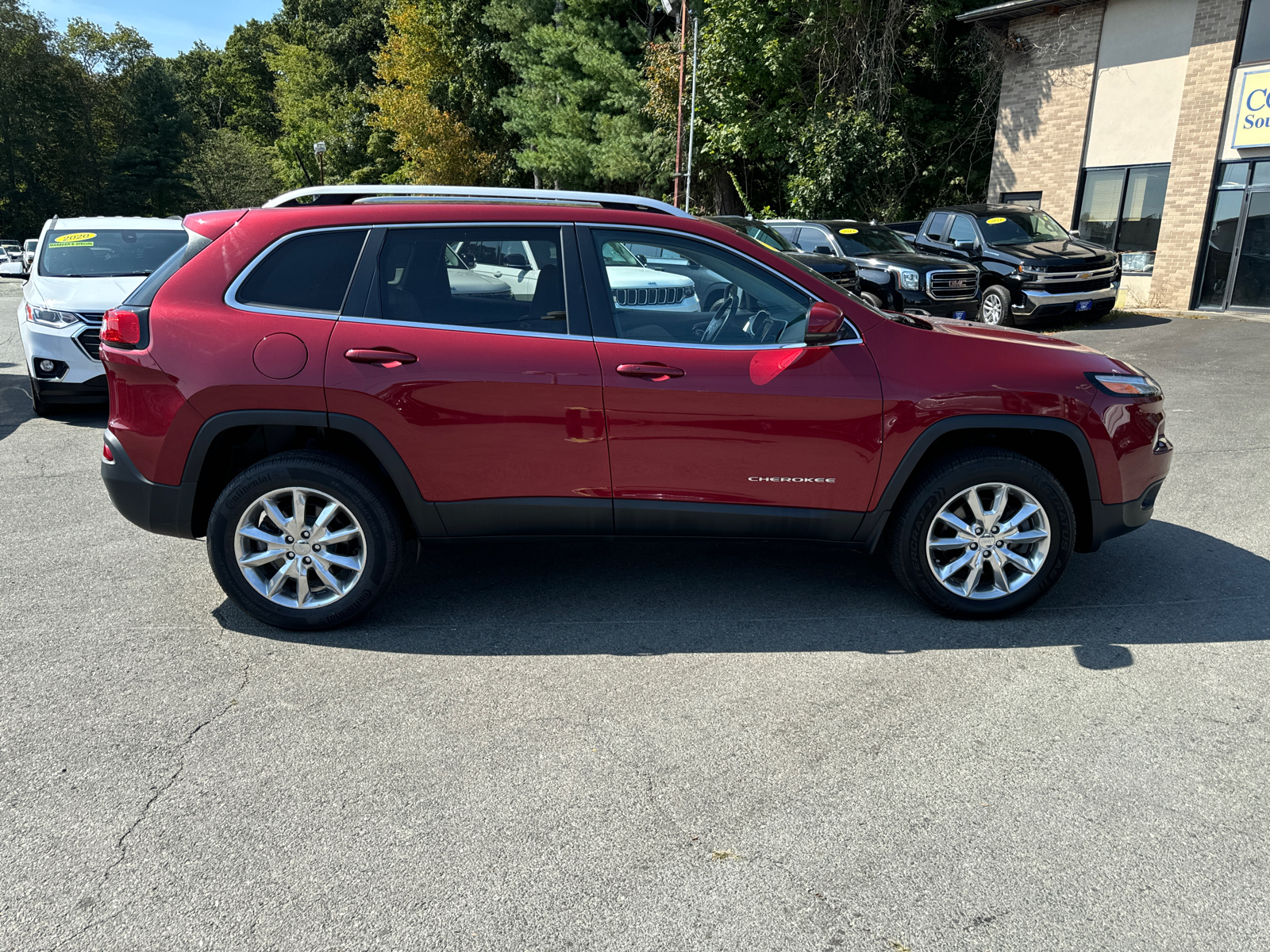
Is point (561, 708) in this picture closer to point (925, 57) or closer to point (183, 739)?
point (183, 739)

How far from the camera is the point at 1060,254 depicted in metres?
14.9

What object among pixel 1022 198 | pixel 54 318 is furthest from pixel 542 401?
pixel 1022 198

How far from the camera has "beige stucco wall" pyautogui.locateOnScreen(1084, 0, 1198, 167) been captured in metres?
17.3

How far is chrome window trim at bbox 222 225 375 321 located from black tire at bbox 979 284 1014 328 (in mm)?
12889

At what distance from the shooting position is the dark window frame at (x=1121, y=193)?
18.0 metres

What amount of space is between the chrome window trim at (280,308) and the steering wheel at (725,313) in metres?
1.48

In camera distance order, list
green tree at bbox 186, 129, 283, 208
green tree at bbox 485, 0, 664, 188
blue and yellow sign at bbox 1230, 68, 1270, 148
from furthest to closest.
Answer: green tree at bbox 186, 129, 283, 208 → green tree at bbox 485, 0, 664, 188 → blue and yellow sign at bbox 1230, 68, 1270, 148

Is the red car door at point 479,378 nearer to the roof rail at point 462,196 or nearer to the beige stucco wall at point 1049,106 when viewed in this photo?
the roof rail at point 462,196

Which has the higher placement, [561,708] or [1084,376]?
[1084,376]

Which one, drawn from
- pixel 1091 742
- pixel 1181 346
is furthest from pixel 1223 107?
pixel 1091 742

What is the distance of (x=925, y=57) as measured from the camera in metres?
22.6

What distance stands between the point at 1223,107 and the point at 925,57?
7.72 m

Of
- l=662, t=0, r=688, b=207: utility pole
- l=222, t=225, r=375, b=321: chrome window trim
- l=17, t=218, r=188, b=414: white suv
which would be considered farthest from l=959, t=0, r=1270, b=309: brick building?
l=222, t=225, r=375, b=321: chrome window trim

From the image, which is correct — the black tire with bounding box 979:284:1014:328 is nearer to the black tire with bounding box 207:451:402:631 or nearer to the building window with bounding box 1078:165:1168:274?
the building window with bounding box 1078:165:1168:274
